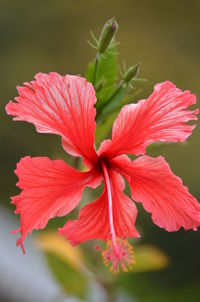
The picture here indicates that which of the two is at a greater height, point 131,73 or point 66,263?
point 131,73

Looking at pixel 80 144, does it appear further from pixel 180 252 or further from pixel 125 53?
pixel 125 53

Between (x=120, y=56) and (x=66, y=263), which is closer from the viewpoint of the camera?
(x=66, y=263)

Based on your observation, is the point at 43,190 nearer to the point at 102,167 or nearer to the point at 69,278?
the point at 102,167

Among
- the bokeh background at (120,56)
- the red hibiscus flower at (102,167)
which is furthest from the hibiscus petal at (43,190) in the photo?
the bokeh background at (120,56)

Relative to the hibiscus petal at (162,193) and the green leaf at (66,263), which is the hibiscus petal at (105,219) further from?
the green leaf at (66,263)

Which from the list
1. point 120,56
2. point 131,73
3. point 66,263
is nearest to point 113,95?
point 131,73

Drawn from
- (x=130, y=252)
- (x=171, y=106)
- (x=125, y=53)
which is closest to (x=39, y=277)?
(x=125, y=53)
